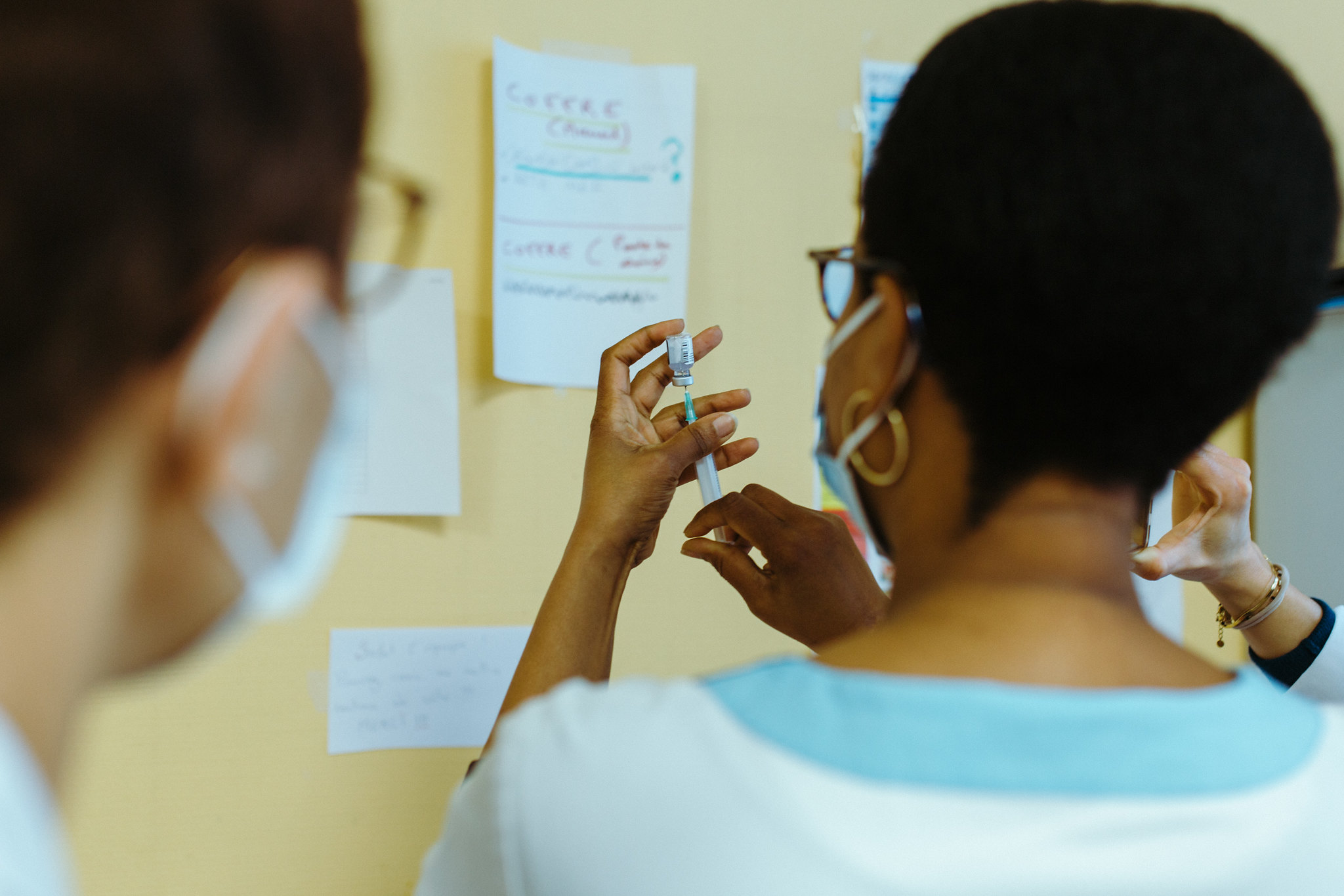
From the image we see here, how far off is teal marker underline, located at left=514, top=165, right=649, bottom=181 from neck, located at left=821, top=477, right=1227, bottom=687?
2.19 feet

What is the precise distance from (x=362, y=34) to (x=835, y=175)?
34.0 inches

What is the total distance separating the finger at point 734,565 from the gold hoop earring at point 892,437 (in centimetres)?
30

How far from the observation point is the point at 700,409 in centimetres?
89

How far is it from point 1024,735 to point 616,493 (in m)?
0.44

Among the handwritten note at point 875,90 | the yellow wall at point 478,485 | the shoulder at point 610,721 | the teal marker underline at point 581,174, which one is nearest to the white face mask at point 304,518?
the shoulder at point 610,721

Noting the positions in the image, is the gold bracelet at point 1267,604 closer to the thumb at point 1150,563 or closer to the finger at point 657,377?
the thumb at point 1150,563

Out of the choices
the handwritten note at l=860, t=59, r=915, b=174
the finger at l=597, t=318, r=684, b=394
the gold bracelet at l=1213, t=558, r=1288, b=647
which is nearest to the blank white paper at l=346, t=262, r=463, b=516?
the finger at l=597, t=318, r=684, b=394

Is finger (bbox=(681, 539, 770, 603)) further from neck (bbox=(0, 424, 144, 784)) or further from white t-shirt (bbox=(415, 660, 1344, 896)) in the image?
neck (bbox=(0, 424, 144, 784))

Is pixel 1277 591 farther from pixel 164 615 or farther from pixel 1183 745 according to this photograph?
pixel 164 615

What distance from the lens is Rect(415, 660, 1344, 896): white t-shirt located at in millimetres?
409

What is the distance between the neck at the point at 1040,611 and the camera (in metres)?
0.46

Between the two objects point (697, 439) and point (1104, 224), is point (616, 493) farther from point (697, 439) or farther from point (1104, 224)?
point (1104, 224)

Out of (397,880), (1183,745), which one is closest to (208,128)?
(1183,745)

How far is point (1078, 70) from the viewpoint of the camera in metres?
0.43
